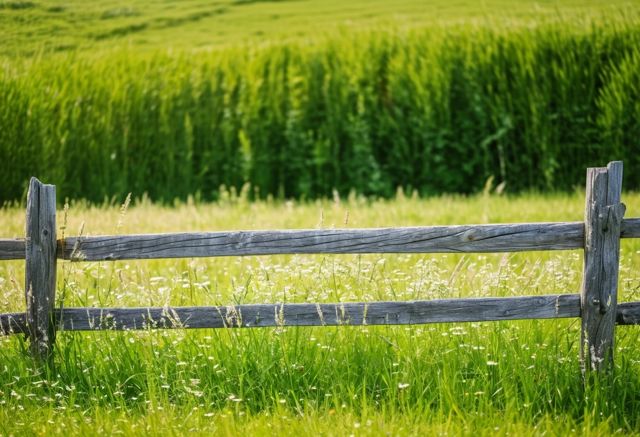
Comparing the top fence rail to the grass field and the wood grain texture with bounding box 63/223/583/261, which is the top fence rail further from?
the grass field

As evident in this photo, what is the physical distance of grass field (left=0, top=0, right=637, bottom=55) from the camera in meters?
13.1

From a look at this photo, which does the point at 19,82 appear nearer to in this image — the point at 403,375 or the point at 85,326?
the point at 85,326

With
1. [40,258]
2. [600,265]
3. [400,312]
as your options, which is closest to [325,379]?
[400,312]

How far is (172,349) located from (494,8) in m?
15.0

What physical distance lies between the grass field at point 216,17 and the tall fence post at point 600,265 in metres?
9.84

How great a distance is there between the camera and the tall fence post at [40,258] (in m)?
5.06

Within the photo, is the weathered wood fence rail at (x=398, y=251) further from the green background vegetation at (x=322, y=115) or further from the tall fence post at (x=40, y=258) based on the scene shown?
the green background vegetation at (x=322, y=115)

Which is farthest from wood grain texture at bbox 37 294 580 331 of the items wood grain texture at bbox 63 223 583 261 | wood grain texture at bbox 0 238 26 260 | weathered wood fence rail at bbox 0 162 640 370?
wood grain texture at bbox 0 238 26 260

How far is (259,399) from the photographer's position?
16.6 feet

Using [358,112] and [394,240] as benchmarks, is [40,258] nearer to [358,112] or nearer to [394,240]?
[394,240]

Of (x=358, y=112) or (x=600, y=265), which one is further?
(x=358, y=112)

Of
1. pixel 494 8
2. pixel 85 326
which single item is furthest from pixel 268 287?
pixel 494 8

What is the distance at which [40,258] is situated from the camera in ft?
16.6

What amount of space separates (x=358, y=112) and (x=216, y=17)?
634 centimetres
